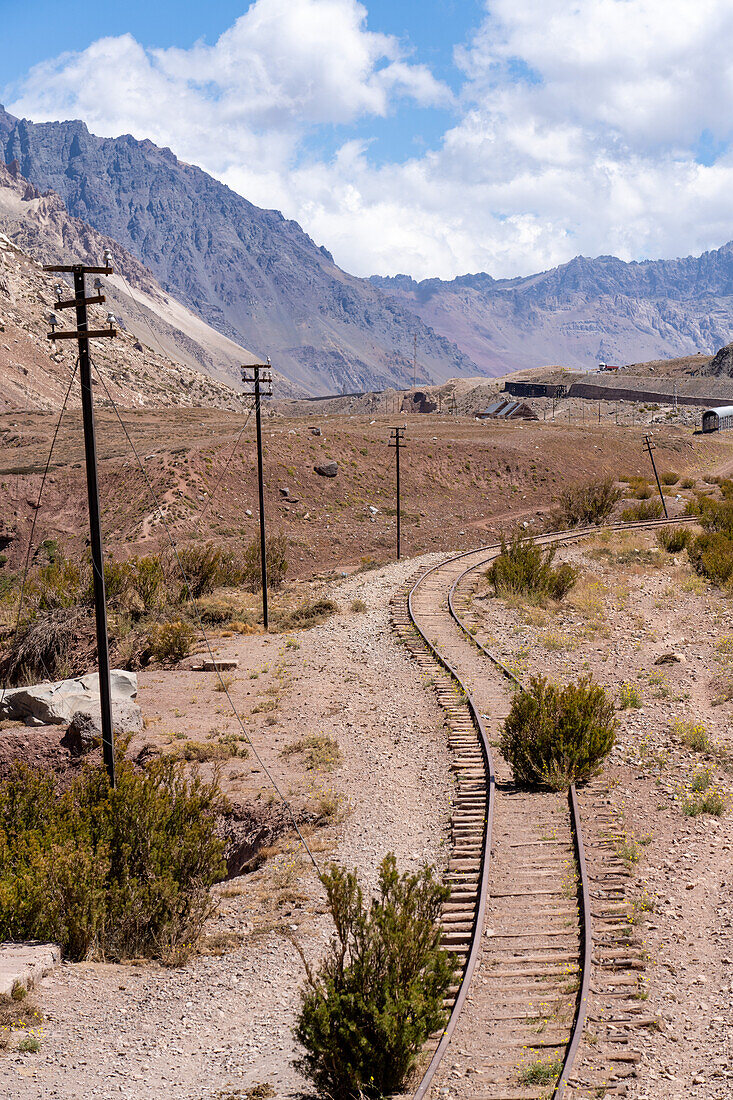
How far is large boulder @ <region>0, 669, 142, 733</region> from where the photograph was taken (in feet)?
60.6

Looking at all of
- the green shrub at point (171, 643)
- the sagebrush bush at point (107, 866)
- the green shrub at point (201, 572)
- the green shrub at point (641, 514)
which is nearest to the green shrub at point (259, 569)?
the green shrub at point (201, 572)

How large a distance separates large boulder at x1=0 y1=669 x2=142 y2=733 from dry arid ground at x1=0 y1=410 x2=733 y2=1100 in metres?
0.54

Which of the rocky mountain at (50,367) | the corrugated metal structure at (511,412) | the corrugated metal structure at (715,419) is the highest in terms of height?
the rocky mountain at (50,367)

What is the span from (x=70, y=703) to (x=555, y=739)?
30.9ft

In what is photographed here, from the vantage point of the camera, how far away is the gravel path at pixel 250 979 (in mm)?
8711

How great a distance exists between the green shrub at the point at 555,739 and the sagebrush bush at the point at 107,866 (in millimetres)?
5146

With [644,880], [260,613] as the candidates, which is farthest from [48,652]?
[644,880]

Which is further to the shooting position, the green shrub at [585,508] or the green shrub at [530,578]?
the green shrub at [585,508]

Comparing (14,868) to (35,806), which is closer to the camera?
(14,868)

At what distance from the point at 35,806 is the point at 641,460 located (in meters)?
72.4

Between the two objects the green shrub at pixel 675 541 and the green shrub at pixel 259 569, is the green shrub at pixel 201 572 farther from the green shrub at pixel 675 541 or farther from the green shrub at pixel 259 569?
the green shrub at pixel 675 541

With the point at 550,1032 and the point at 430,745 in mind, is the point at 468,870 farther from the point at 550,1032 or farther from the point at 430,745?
the point at 430,745

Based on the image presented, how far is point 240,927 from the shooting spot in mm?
12312

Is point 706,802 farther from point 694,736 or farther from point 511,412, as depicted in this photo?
point 511,412
